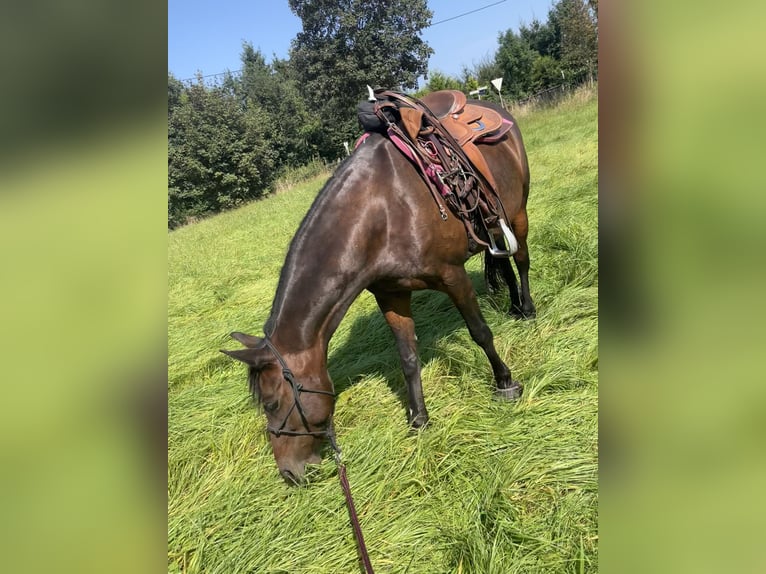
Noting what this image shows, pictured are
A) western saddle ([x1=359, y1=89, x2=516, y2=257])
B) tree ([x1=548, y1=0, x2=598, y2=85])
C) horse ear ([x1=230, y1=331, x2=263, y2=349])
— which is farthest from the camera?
tree ([x1=548, y1=0, x2=598, y2=85])

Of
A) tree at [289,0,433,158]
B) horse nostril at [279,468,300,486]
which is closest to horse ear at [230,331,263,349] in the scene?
horse nostril at [279,468,300,486]

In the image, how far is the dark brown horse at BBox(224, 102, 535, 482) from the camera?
7.77ft

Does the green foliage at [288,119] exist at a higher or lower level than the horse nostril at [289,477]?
higher

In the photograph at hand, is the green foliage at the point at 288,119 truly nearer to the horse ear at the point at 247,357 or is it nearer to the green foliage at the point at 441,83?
the green foliage at the point at 441,83

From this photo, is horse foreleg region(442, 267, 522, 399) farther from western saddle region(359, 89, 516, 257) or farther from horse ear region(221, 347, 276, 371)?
horse ear region(221, 347, 276, 371)

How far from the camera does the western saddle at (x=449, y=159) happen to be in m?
2.73

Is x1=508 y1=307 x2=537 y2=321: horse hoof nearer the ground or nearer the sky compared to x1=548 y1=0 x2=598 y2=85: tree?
nearer the ground

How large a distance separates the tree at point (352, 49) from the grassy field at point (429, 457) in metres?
24.9

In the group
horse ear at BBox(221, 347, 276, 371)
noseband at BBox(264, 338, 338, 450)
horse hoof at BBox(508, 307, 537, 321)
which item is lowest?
horse hoof at BBox(508, 307, 537, 321)

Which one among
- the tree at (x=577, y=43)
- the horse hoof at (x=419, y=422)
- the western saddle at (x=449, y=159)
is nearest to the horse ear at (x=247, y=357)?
the horse hoof at (x=419, y=422)
